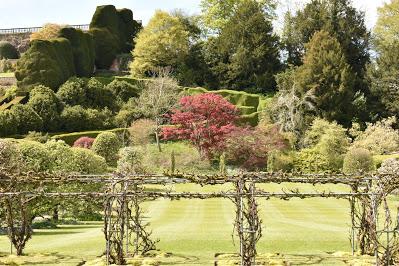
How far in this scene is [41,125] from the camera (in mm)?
46406

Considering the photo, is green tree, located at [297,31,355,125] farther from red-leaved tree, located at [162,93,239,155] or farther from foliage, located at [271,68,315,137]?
red-leaved tree, located at [162,93,239,155]

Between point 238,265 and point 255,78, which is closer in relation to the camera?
point 238,265

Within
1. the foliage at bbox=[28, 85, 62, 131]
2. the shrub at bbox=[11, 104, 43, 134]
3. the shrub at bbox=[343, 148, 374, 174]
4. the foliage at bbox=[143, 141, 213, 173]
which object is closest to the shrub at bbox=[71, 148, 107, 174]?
the foliage at bbox=[143, 141, 213, 173]

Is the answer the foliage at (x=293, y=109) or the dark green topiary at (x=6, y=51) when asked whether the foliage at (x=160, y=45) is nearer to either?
the foliage at (x=293, y=109)

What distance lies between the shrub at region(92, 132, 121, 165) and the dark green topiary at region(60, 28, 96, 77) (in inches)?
795

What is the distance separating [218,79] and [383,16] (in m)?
17.7

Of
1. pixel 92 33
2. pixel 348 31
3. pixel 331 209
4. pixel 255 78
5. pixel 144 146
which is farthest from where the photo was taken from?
pixel 92 33

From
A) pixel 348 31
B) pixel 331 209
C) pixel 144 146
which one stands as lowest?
pixel 331 209

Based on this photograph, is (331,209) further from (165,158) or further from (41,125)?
(41,125)

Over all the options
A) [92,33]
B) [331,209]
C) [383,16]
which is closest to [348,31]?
[383,16]

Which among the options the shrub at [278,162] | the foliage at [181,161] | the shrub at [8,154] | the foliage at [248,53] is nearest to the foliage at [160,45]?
the foliage at [248,53]

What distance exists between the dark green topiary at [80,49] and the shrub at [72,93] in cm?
607

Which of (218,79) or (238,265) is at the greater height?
(218,79)

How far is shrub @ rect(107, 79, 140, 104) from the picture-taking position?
54.4m
